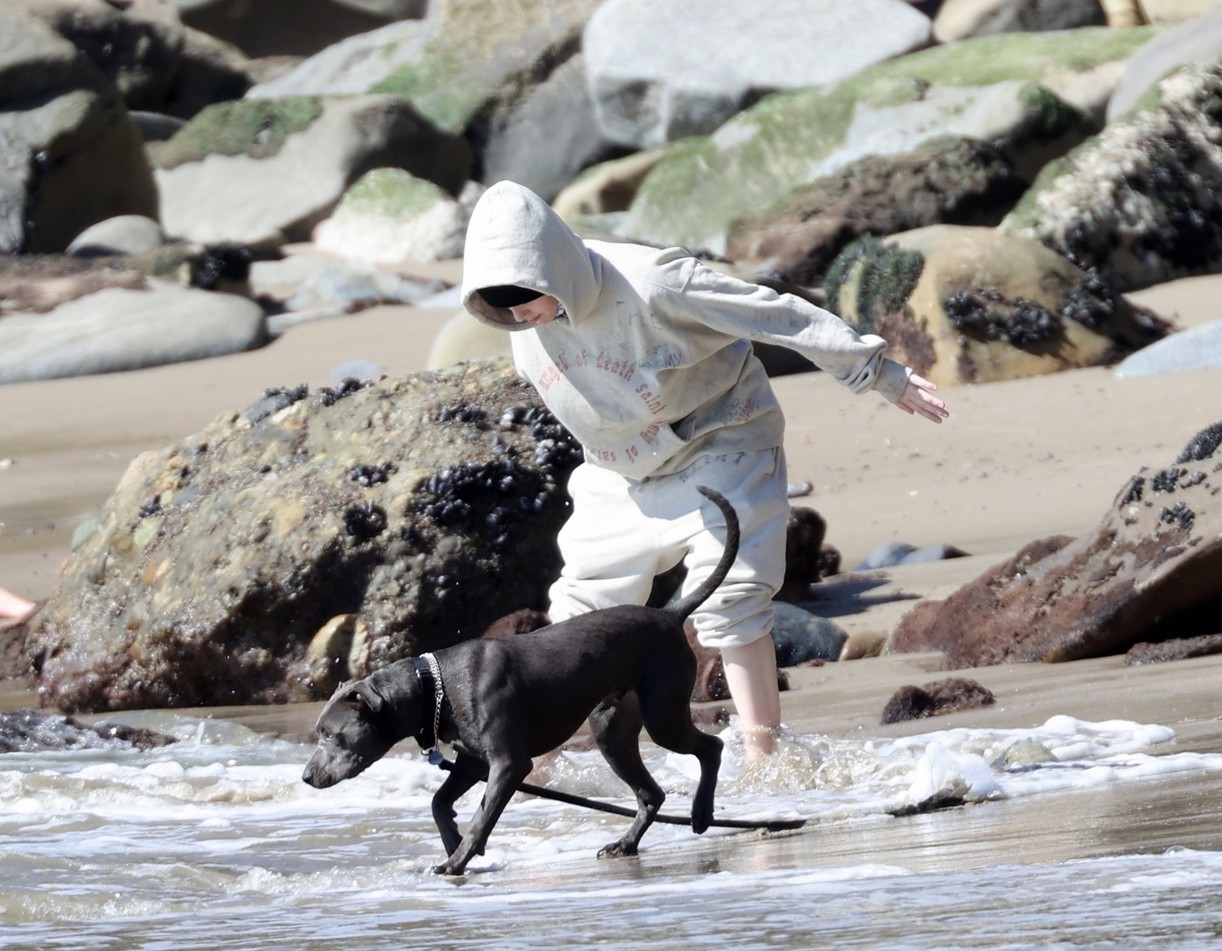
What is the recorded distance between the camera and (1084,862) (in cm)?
382

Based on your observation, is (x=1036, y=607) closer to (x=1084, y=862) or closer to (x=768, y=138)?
(x=1084, y=862)

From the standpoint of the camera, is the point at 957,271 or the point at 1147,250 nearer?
the point at 957,271

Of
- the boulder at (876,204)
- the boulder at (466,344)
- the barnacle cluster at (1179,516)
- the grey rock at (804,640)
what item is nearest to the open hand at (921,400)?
the barnacle cluster at (1179,516)

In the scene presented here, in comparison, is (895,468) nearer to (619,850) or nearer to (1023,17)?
(619,850)

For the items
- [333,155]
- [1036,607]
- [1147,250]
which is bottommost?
[333,155]

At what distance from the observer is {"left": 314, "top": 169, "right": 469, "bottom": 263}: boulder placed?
76.0ft

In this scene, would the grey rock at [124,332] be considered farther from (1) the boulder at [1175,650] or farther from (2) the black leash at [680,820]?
(2) the black leash at [680,820]

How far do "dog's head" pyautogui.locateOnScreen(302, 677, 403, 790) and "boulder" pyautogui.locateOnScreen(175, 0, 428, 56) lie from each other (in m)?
31.6

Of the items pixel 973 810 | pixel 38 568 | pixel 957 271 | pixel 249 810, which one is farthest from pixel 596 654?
pixel 957 271

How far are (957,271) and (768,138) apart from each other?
9215 mm

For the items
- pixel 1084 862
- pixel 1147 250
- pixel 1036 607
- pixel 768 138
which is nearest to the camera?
pixel 1084 862

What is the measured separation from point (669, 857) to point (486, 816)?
472 millimetres

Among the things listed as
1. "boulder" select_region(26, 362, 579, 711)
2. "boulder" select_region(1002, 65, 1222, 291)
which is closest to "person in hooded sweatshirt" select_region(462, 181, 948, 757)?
"boulder" select_region(26, 362, 579, 711)

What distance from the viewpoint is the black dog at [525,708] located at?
455 centimetres
